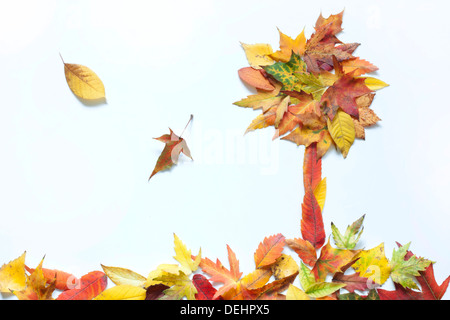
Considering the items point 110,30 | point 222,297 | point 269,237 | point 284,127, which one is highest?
point 110,30

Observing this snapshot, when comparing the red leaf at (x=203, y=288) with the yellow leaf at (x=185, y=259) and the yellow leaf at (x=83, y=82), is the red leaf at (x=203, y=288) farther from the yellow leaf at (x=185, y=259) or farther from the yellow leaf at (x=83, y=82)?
the yellow leaf at (x=83, y=82)

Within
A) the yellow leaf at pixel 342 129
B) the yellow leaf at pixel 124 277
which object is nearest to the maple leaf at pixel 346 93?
the yellow leaf at pixel 342 129

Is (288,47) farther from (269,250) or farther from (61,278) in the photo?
(61,278)

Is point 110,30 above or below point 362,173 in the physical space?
above

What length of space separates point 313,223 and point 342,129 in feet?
0.73

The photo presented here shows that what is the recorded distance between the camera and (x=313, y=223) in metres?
0.77

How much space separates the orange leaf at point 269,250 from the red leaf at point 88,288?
1.12 ft

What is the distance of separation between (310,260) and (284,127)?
0.99 ft

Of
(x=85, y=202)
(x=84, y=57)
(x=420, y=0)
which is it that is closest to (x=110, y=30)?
(x=84, y=57)

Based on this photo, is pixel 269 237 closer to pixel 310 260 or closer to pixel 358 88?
pixel 310 260

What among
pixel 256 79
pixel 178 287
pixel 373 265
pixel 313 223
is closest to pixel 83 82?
pixel 256 79

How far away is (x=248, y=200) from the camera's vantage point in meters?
0.79

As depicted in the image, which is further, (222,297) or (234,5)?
(234,5)

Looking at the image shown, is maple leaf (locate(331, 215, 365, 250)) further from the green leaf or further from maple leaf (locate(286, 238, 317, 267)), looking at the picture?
the green leaf
